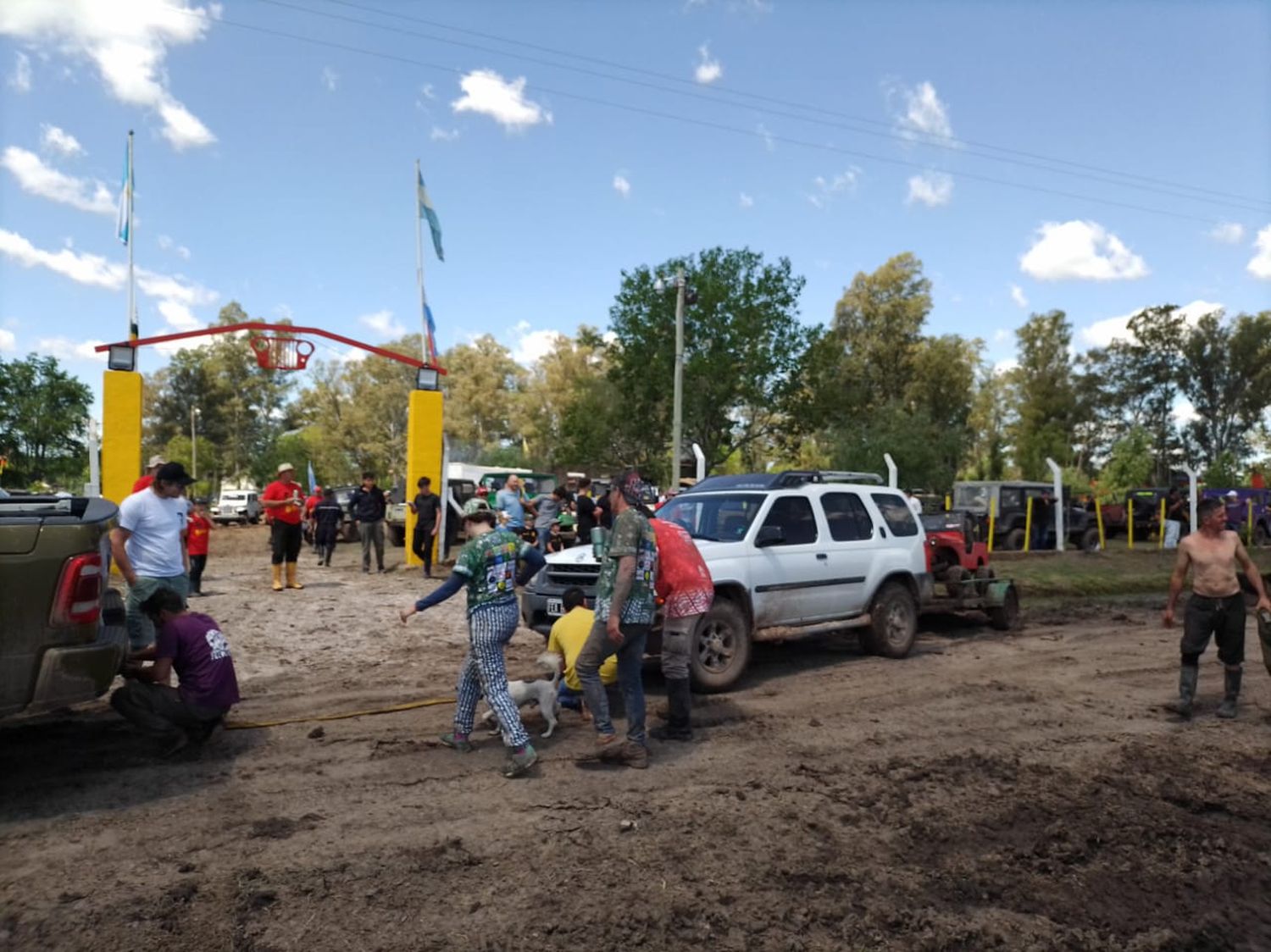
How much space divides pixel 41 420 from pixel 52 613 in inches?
1504

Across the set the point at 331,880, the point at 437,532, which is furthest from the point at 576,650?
the point at 437,532

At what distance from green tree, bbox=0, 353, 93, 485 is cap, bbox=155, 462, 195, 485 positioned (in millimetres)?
34122

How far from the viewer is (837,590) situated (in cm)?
916

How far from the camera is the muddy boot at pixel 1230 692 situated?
23.8ft

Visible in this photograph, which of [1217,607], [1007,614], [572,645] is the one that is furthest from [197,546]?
[1217,607]

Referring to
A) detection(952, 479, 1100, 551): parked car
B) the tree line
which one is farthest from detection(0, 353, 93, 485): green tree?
detection(952, 479, 1100, 551): parked car

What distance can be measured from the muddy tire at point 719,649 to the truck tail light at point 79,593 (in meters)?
4.47

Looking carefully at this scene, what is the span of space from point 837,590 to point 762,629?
106 cm

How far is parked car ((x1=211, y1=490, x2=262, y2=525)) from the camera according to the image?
4162 cm

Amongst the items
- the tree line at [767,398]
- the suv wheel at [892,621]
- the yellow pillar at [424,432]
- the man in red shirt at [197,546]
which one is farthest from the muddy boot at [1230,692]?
the tree line at [767,398]

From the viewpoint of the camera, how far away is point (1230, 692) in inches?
288

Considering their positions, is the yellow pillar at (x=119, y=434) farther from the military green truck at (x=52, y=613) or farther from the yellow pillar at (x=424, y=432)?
the military green truck at (x=52, y=613)

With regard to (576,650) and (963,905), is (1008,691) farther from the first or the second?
(963,905)

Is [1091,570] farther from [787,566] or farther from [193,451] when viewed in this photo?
[193,451]
